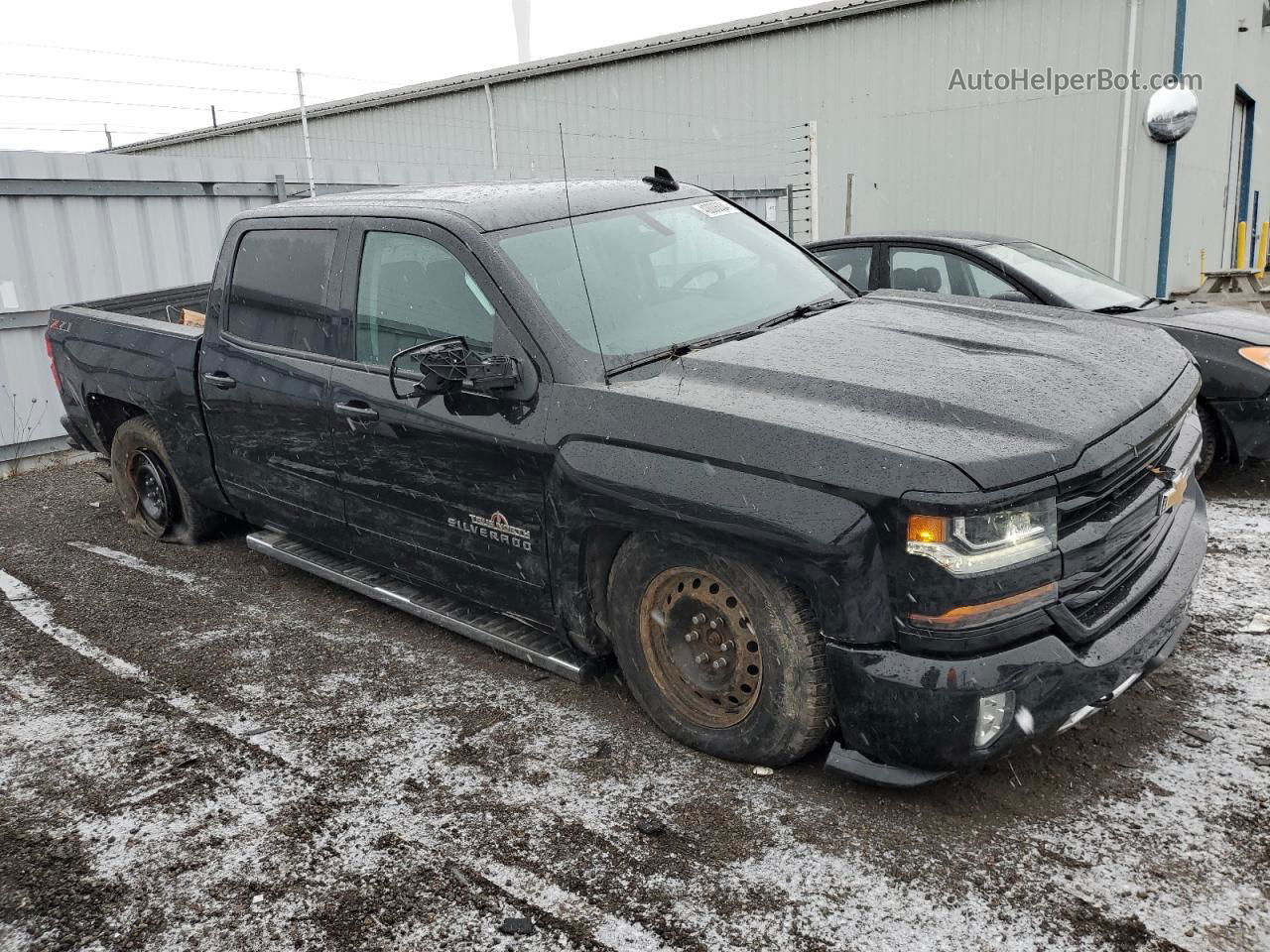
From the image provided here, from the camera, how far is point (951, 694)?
8.38 feet

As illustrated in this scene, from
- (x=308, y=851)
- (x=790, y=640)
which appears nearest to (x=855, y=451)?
(x=790, y=640)

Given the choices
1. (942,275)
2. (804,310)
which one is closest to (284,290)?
(804,310)

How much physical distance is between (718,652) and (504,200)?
1978 mm

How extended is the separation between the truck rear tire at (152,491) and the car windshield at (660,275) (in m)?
3.01

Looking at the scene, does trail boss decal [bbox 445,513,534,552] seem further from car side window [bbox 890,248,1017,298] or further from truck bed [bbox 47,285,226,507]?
car side window [bbox 890,248,1017,298]

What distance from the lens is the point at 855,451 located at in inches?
102

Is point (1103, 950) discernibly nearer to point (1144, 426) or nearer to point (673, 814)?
point (673, 814)

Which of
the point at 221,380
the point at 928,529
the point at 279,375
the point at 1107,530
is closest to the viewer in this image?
the point at 928,529

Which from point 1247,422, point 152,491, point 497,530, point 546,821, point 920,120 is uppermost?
point 920,120

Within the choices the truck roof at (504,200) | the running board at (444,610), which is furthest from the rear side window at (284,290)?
the running board at (444,610)

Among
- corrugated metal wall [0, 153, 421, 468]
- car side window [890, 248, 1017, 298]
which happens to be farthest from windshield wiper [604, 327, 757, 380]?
corrugated metal wall [0, 153, 421, 468]

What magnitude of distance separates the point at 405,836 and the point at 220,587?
9.08 ft

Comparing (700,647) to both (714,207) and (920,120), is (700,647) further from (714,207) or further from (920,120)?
(920,120)

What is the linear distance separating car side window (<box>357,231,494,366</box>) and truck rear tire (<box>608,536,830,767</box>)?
1.09m
